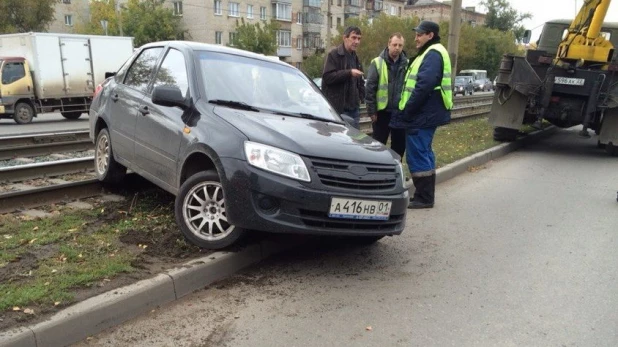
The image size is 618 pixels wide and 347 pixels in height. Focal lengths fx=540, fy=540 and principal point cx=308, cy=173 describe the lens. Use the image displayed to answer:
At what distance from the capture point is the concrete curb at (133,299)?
290 cm

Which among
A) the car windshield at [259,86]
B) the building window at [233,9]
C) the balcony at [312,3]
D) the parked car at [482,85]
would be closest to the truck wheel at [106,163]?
the car windshield at [259,86]

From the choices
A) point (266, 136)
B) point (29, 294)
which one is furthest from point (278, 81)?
point (29, 294)

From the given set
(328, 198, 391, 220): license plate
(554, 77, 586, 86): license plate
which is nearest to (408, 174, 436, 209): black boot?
(328, 198, 391, 220): license plate

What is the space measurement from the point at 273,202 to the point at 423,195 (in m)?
3.03

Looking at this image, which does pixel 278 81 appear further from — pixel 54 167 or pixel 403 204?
pixel 54 167

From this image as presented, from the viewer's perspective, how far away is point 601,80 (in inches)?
416

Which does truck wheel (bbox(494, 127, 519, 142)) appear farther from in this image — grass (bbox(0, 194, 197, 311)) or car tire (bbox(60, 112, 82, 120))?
car tire (bbox(60, 112, 82, 120))

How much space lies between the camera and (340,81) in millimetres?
6965

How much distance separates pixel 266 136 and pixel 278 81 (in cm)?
132

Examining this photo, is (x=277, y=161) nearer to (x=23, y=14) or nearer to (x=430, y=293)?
(x=430, y=293)

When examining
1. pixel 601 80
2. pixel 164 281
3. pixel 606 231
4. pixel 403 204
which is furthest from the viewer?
pixel 601 80

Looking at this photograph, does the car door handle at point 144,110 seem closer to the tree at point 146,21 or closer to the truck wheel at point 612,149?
the truck wheel at point 612,149

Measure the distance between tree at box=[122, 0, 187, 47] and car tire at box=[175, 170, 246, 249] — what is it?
4771 centimetres

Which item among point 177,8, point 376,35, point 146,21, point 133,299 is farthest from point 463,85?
point 133,299
